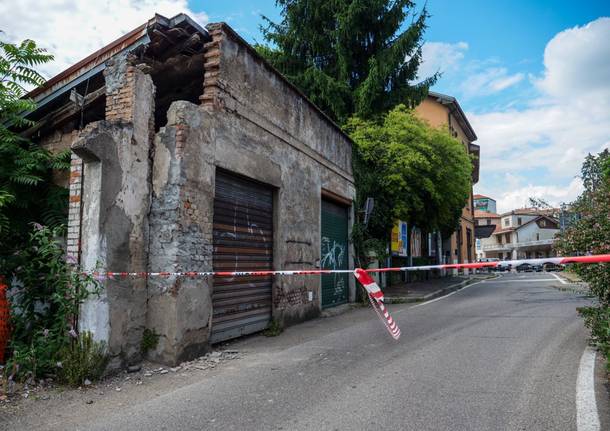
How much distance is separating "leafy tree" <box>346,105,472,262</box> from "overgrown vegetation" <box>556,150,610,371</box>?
693 cm

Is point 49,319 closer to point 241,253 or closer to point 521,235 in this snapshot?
point 241,253

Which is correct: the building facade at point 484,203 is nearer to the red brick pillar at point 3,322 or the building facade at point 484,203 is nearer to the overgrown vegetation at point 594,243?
the overgrown vegetation at point 594,243

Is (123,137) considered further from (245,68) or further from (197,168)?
(245,68)

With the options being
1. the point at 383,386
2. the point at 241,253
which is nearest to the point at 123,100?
the point at 241,253

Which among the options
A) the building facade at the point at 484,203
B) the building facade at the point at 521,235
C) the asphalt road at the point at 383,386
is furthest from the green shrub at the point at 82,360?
the building facade at the point at 484,203

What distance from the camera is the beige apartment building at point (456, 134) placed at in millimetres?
28700

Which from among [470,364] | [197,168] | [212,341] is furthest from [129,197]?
[470,364]

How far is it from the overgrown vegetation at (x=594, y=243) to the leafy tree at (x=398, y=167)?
22.7ft

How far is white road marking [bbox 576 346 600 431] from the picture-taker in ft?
11.4

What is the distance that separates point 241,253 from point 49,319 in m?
2.99

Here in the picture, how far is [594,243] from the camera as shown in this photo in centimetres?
592

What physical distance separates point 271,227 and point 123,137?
352 cm

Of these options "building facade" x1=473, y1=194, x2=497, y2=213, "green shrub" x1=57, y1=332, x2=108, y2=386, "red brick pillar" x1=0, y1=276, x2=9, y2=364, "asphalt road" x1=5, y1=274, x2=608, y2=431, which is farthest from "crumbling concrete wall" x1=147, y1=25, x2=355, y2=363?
"building facade" x1=473, y1=194, x2=497, y2=213

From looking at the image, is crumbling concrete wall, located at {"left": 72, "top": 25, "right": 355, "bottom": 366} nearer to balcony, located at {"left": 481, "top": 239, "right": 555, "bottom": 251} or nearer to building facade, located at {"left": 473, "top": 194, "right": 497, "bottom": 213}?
balcony, located at {"left": 481, "top": 239, "right": 555, "bottom": 251}
